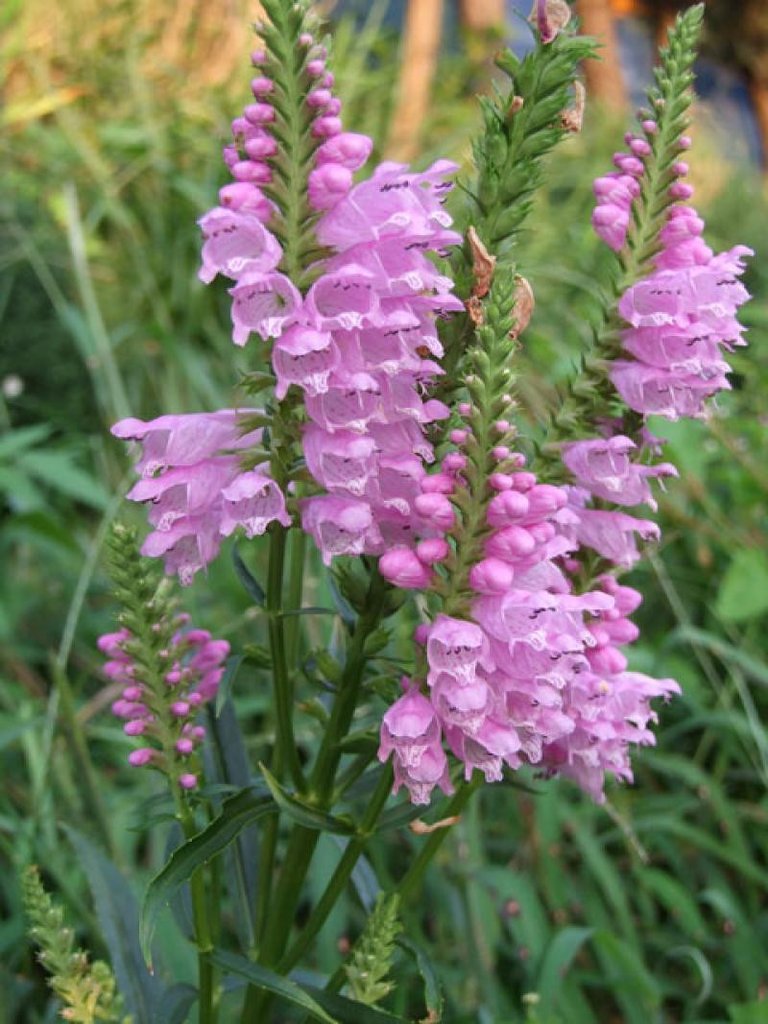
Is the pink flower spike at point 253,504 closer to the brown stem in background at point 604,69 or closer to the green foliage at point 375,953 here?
the green foliage at point 375,953

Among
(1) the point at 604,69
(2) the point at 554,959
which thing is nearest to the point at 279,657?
(2) the point at 554,959

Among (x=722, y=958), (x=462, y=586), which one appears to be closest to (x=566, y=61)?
(x=462, y=586)

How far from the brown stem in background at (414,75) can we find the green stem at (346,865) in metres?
2.89

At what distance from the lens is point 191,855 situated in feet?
2.80

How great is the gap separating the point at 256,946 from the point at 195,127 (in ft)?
8.84

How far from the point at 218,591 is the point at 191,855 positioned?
4.76ft

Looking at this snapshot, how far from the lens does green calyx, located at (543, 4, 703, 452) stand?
0.85m

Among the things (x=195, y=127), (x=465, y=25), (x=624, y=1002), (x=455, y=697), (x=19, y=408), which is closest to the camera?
(x=455, y=697)

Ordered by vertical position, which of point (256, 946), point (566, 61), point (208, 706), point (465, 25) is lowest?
point (256, 946)

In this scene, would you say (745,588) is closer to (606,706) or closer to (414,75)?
(606,706)

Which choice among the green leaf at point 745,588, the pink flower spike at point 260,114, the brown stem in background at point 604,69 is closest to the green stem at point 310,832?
the pink flower spike at point 260,114

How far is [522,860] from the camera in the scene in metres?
1.93

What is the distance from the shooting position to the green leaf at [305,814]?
33.4 inches

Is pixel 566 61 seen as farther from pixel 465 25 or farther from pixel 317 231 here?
pixel 465 25
